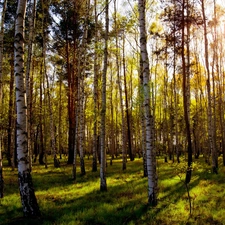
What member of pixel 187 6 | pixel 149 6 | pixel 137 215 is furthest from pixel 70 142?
pixel 137 215

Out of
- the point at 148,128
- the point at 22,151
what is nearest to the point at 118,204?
the point at 148,128

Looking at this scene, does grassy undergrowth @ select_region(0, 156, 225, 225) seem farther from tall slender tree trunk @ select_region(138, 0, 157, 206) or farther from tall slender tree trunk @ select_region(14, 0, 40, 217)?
tall slender tree trunk @ select_region(138, 0, 157, 206)

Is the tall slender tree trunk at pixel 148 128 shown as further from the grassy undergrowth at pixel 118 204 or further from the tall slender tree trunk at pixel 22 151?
the tall slender tree trunk at pixel 22 151

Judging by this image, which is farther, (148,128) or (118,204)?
(118,204)

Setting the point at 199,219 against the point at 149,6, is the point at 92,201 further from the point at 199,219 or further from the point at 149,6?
the point at 149,6

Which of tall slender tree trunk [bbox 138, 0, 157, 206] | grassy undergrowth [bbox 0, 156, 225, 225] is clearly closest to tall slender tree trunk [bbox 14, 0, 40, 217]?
grassy undergrowth [bbox 0, 156, 225, 225]

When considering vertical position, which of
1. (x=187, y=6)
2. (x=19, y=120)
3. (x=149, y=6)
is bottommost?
(x=19, y=120)

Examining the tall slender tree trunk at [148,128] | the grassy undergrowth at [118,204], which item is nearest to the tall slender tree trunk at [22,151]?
the grassy undergrowth at [118,204]

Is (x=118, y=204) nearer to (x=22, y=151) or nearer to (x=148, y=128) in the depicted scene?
(x=148, y=128)

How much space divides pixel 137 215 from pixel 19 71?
491 cm

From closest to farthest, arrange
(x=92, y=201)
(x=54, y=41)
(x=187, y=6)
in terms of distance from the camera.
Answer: (x=92, y=201) → (x=187, y=6) → (x=54, y=41)

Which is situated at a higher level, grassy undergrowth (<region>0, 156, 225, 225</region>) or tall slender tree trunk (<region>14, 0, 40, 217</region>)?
tall slender tree trunk (<region>14, 0, 40, 217</region>)

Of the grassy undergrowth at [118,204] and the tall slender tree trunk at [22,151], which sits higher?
the tall slender tree trunk at [22,151]

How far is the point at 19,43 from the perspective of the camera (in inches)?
Answer: 270
